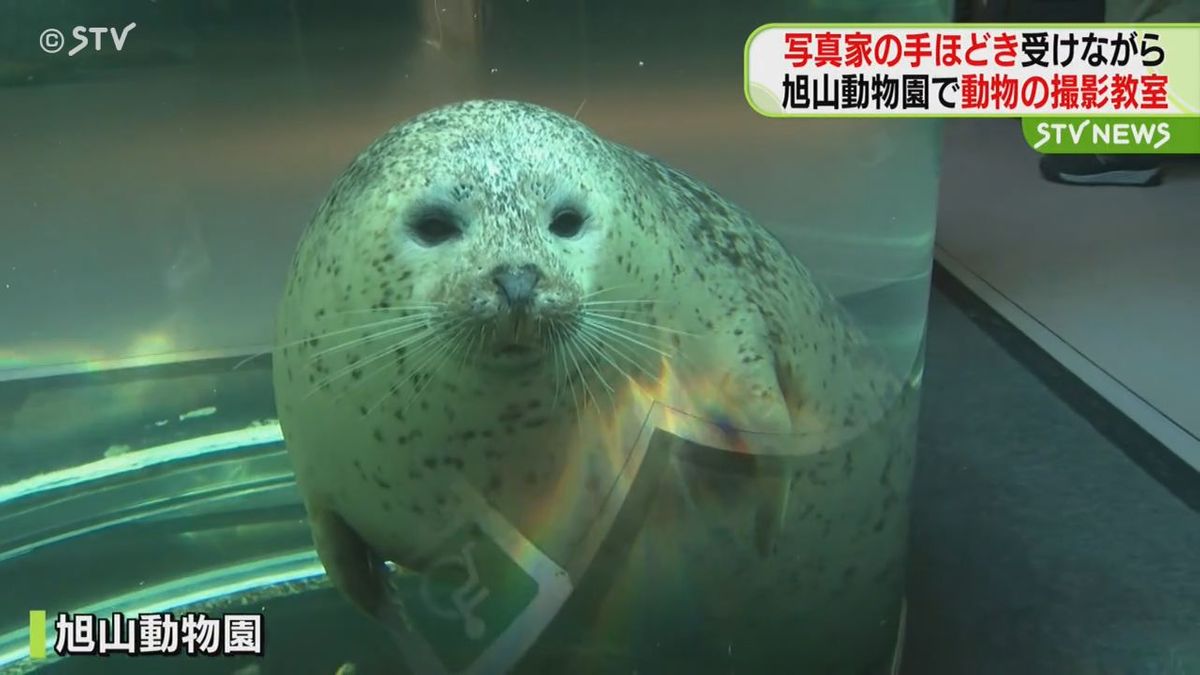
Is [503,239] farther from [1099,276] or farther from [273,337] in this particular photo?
[1099,276]

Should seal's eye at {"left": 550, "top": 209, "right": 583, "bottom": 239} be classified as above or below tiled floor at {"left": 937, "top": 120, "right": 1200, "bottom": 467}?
above

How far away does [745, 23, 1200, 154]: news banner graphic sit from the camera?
38.1 inches

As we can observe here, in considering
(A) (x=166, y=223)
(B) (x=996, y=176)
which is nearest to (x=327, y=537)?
(A) (x=166, y=223)

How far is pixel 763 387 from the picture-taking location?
1.01m

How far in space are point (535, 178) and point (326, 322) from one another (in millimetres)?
226

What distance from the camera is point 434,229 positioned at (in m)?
0.82

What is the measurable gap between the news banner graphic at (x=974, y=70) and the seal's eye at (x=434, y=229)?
13.2 inches

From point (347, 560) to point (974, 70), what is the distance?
2.48ft

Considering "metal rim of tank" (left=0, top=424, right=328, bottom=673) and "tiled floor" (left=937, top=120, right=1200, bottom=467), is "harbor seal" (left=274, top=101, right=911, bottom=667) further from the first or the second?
"tiled floor" (left=937, top=120, right=1200, bottom=467)

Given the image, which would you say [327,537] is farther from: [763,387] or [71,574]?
[763,387]

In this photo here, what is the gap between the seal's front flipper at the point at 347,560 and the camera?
1016 mm
